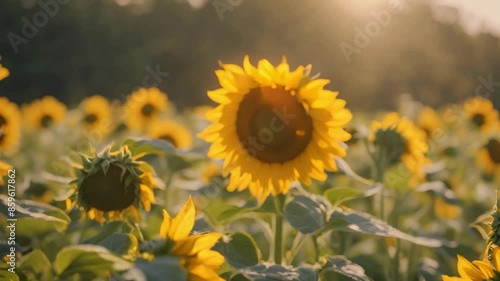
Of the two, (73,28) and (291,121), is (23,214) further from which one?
(73,28)

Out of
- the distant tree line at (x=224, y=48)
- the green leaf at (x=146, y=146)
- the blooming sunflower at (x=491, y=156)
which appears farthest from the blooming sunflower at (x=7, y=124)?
the distant tree line at (x=224, y=48)

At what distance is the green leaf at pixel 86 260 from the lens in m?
1.22

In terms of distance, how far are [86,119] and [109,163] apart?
13.4ft

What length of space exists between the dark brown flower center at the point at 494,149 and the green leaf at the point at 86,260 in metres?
3.34

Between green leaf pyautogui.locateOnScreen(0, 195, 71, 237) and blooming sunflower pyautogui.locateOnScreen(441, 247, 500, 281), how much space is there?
3.26ft

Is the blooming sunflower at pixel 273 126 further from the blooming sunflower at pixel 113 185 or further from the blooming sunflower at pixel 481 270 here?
the blooming sunflower at pixel 481 270

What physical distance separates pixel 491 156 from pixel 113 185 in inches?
119

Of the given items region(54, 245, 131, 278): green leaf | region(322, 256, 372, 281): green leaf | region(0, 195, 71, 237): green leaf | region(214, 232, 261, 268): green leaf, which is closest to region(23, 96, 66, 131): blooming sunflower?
region(0, 195, 71, 237): green leaf

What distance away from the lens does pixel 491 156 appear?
168 inches

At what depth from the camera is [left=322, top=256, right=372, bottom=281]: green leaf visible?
171 cm

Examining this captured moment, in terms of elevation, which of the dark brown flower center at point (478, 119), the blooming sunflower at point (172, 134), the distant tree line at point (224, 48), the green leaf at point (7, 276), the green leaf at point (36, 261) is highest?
the distant tree line at point (224, 48)

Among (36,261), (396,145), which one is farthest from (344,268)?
(396,145)

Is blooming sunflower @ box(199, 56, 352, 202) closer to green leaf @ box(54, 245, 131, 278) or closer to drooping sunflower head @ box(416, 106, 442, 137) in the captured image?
green leaf @ box(54, 245, 131, 278)

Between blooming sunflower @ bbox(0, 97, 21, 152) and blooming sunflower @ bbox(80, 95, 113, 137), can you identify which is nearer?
blooming sunflower @ bbox(0, 97, 21, 152)
